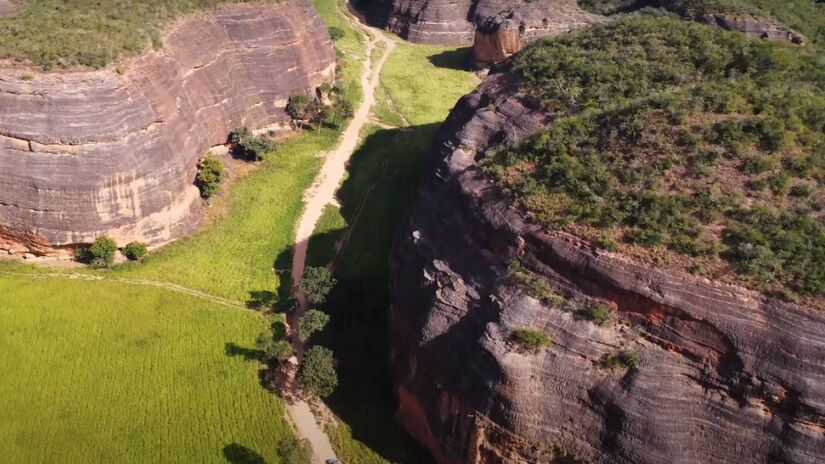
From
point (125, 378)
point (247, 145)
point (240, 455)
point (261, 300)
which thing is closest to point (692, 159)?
point (240, 455)

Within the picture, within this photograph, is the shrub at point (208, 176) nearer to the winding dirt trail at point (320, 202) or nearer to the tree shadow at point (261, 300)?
the winding dirt trail at point (320, 202)

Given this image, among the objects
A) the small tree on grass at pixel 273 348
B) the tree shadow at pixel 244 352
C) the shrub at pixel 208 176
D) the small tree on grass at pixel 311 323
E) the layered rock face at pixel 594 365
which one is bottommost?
the tree shadow at pixel 244 352

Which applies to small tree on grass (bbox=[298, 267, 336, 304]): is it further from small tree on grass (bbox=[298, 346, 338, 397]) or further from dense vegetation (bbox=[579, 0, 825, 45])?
dense vegetation (bbox=[579, 0, 825, 45])

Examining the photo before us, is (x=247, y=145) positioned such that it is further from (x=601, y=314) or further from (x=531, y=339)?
(x=601, y=314)

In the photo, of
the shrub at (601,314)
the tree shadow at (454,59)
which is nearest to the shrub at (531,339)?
the shrub at (601,314)

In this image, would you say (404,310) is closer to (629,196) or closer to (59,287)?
(629,196)

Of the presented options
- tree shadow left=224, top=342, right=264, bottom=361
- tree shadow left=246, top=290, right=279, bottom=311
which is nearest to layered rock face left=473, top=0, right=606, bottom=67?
tree shadow left=246, top=290, right=279, bottom=311
